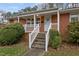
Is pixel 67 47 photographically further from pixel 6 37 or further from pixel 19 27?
pixel 6 37

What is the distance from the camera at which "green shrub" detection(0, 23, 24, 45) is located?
6840mm

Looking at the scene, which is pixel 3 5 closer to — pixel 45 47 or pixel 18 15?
pixel 18 15

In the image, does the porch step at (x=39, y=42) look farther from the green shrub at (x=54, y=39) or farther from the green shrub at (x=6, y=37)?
the green shrub at (x=6, y=37)

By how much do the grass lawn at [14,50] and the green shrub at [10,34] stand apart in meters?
0.09

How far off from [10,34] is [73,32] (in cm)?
143

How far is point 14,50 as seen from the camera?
682 cm

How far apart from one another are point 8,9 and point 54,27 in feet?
3.66

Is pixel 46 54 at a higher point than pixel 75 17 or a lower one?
lower

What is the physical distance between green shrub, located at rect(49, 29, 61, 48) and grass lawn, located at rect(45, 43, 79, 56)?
0.47ft

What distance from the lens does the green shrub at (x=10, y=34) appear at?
6.84 m

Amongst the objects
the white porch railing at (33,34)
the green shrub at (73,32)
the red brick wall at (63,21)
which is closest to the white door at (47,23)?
the red brick wall at (63,21)

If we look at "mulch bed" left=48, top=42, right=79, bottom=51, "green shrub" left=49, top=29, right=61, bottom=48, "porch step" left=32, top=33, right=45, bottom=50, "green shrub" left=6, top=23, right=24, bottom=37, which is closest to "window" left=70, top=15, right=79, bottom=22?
"green shrub" left=49, top=29, right=61, bottom=48

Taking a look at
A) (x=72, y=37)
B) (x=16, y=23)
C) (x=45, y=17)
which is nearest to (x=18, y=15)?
(x=16, y=23)

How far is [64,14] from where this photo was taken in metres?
7.48
